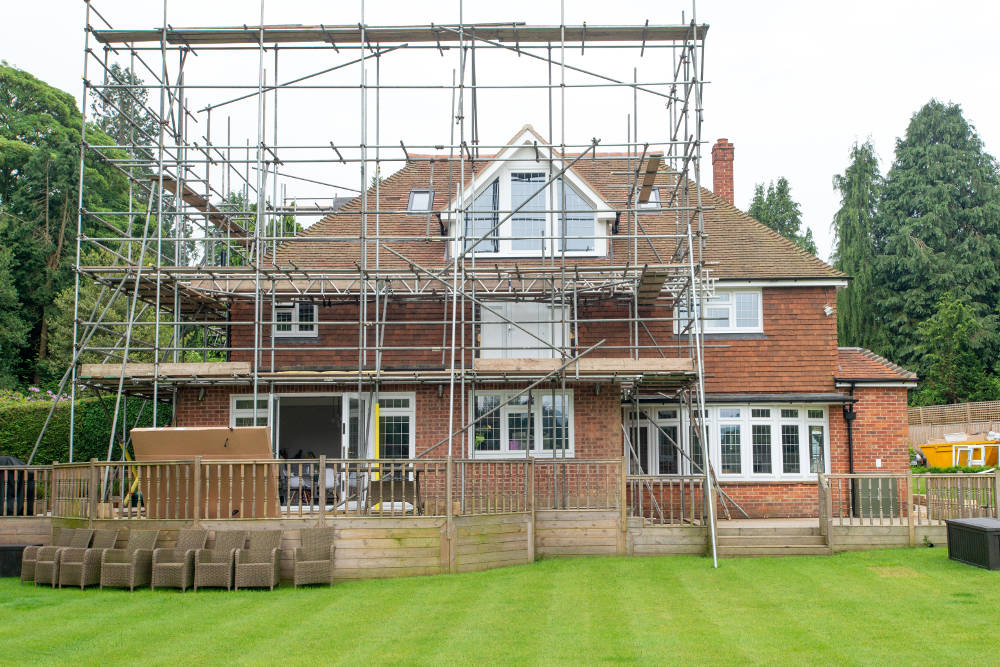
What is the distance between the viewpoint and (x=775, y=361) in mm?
20875

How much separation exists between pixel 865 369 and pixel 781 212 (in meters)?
37.1

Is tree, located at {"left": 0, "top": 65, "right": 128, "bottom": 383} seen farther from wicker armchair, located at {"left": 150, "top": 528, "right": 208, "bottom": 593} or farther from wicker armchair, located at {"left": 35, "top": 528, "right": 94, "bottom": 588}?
wicker armchair, located at {"left": 150, "top": 528, "right": 208, "bottom": 593}

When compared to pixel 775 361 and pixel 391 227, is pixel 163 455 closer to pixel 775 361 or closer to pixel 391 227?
pixel 391 227

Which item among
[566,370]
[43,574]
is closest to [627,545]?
[566,370]

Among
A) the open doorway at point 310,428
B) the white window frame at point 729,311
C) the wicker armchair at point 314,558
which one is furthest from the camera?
the open doorway at point 310,428

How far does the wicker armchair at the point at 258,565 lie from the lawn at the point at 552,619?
214 mm

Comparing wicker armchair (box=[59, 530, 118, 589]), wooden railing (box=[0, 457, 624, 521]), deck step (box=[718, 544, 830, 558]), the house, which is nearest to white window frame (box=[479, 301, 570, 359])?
the house

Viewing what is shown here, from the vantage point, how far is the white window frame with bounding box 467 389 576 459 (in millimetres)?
19453

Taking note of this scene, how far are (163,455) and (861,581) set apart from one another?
34.5 feet

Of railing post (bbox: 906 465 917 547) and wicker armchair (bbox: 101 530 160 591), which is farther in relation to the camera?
railing post (bbox: 906 465 917 547)

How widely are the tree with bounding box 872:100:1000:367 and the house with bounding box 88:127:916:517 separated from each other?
28.4 meters

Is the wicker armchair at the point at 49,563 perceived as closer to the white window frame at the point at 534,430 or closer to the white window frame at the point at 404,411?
the white window frame at the point at 404,411

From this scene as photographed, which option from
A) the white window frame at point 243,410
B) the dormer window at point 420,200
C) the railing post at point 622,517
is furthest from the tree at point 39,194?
the railing post at point 622,517

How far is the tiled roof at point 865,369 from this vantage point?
20.5m
